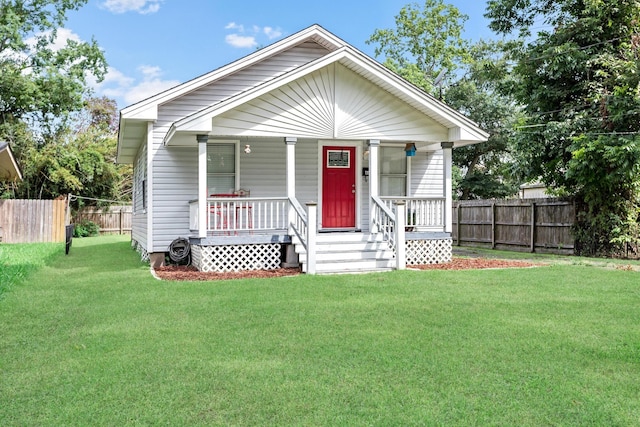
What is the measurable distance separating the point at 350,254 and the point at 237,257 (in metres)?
2.37

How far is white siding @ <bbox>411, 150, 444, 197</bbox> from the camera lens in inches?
568

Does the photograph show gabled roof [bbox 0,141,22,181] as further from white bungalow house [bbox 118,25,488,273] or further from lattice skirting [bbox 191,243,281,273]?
lattice skirting [bbox 191,243,281,273]

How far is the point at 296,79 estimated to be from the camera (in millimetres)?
11070

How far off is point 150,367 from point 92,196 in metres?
27.0

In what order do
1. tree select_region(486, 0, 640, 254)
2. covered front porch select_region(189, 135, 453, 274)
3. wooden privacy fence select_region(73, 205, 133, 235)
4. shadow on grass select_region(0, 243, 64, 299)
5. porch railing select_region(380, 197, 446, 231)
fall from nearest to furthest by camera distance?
1. shadow on grass select_region(0, 243, 64, 299)
2. covered front porch select_region(189, 135, 453, 274)
3. porch railing select_region(380, 197, 446, 231)
4. tree select_region(486, 0, 640, 254)
5. wooden privacy fence select_region(73, 205, 133, 235)

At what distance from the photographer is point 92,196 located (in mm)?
29000

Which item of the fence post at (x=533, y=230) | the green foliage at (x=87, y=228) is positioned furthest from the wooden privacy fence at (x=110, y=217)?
the fence post at (x=533, y=230)

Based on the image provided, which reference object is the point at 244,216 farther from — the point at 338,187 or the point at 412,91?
the point at 412,91

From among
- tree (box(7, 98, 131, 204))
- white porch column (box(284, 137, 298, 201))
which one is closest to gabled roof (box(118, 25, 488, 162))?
white porch column (box(284, 137, 298, 201))

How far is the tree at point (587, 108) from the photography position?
45.0 ft

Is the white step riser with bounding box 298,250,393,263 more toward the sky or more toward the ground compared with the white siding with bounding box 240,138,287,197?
more toward the ground

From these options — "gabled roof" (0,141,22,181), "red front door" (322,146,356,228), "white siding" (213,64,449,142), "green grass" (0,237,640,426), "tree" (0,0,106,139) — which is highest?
"tree" (0,0,106,139)

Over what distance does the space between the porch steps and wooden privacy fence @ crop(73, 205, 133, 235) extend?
819 inches

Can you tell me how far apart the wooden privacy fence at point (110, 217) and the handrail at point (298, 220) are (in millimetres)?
20249
